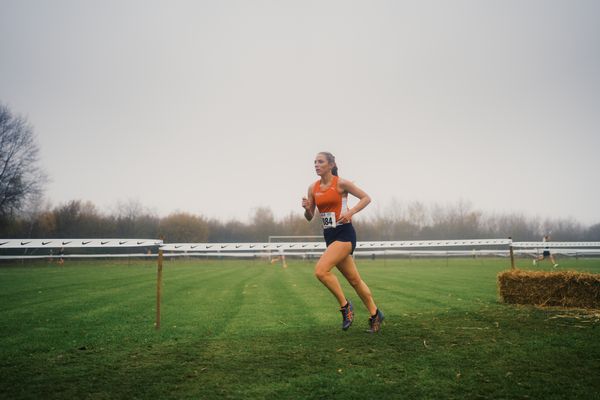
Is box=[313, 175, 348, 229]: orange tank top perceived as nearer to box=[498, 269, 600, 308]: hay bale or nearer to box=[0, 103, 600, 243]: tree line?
box=[498, 269, 600, 308]: hay bale

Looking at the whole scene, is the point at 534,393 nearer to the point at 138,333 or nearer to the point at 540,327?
the point at 540,327

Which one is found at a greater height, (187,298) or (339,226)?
(339,226)

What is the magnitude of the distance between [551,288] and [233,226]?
2722 inches

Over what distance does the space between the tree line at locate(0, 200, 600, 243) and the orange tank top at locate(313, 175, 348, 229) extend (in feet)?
135

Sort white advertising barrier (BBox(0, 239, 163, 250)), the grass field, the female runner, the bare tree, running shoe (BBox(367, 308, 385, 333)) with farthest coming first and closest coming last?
the bare tree, white advertising barrier (BBox(0, 239, 163, 250)), running shoe (BBox(367, 308, 385, 333)), the female runner, the grass field

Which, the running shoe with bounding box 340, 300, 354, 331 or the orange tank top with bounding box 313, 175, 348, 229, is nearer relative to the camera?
the running shoe with bounding box 340, 300, 354, 331

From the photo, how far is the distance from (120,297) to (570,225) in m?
109

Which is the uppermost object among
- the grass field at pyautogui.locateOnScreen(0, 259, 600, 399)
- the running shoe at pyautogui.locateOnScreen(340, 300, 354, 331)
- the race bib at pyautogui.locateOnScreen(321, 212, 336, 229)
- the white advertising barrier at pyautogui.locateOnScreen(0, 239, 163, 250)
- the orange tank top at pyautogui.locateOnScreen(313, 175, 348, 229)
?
the orange tank top at pyautogui.locateOnScreen(313, 175, 348, 229)

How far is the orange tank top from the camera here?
5.28m

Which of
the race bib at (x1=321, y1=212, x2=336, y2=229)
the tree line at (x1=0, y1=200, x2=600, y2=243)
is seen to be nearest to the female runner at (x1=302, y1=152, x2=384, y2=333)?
the race bib at (x1=321, y1=212, x2=336, y2=229)

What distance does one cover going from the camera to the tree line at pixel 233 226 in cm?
4697

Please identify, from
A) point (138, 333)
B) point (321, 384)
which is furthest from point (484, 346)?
point (138, 333)

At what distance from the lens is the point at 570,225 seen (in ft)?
298

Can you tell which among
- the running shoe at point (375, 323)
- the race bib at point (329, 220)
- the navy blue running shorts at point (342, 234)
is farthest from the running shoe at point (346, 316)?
the race bib at point (329, 220)
